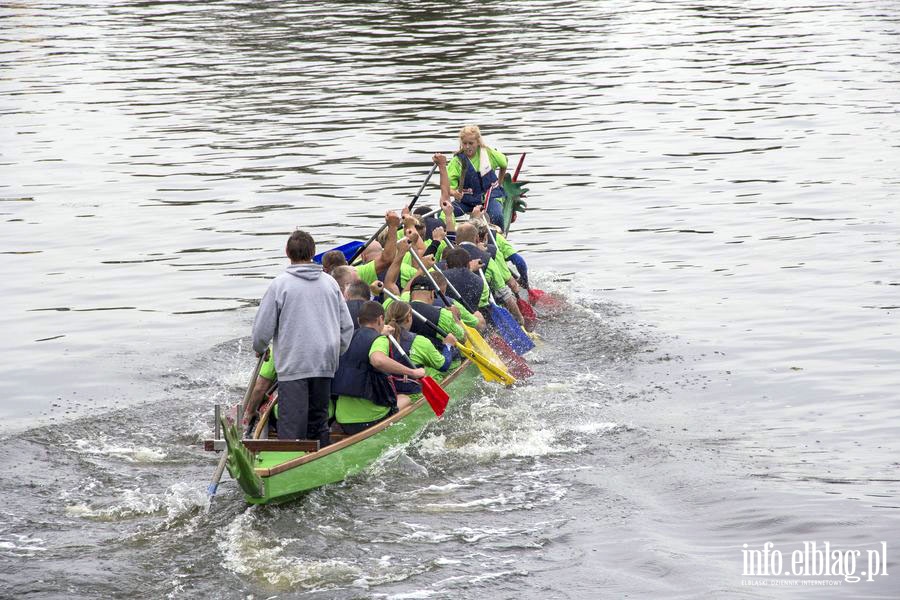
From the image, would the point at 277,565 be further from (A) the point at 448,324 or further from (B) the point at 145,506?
(A) the point at 448,324

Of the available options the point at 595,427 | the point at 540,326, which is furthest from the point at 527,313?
the point at 595,427

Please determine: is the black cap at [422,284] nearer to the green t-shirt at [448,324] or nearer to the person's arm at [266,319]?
the green t-shirt at [448,324]

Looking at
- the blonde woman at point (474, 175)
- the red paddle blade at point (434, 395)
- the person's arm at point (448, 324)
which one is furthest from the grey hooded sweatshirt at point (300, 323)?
the blonde woman at point (474, 175)

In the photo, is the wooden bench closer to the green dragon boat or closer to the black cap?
the green dragon boat

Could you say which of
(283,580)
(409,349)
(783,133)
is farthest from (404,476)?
(783,133)

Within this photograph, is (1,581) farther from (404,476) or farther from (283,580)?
(404,476)

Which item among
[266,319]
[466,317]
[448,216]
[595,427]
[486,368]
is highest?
[266,319]

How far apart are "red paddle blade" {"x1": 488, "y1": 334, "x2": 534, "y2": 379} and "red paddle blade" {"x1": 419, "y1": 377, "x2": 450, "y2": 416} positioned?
3.16 meters

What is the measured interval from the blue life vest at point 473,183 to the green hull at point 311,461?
7.61 m

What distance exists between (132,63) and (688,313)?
30.6 meters

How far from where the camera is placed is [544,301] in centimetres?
2022

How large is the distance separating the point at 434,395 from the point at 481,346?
2340mm

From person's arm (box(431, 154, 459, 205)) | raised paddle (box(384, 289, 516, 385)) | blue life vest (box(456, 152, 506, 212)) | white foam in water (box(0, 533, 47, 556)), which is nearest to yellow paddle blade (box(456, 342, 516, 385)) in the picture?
raised paddle (box(384, 289, 516, 385))

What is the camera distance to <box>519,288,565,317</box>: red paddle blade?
792 inches
